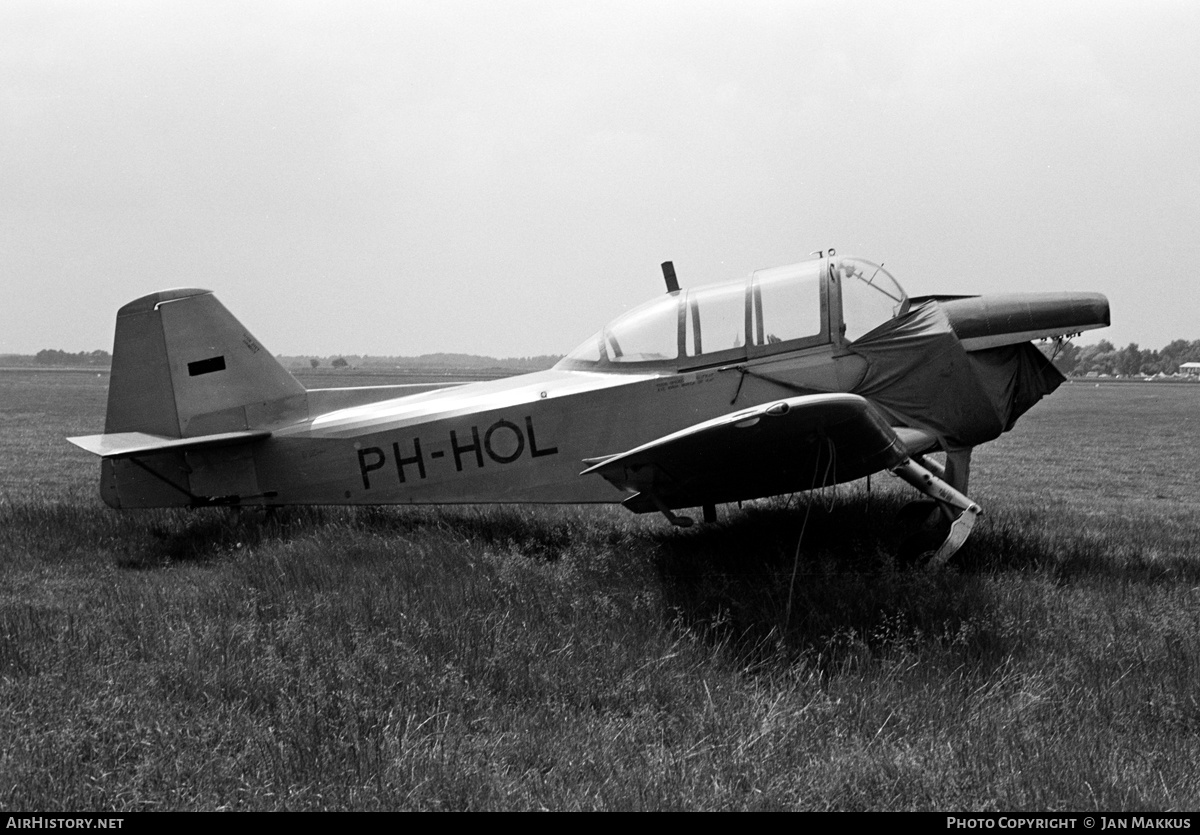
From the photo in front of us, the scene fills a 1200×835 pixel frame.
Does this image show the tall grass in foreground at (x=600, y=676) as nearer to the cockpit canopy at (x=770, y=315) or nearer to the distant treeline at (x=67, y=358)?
the cockpit canopy at (x=770, y=315)

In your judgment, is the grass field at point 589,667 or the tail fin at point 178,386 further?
the tail fin at point 178,386

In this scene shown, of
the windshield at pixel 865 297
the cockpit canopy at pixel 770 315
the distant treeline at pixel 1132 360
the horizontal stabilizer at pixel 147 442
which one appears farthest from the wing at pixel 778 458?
the distant treeline at pixel 1132 360

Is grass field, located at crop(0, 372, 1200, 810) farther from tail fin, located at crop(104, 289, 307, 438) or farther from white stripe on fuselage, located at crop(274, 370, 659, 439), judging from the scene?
tail fin, located at crop(104, 289, 307, 438)

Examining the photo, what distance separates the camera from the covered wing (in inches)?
195

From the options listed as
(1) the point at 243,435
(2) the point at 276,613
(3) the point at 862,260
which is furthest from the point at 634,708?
(1) the point at 243,435

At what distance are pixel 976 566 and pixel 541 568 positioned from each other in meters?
3.14

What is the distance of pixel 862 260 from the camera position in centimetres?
679

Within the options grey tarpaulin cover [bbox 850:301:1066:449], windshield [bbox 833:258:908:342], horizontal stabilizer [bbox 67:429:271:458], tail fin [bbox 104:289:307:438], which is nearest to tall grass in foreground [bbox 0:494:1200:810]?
horizontal stabilizer [bbox 67:429:271:458]

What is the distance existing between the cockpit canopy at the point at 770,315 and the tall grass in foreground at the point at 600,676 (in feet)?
4.99

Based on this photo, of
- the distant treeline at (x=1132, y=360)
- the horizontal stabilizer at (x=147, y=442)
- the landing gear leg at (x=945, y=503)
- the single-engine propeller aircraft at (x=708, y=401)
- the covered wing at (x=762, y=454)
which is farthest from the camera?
the distant treeline at (x=1132, y=360)

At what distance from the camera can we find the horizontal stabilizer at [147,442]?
7.08m

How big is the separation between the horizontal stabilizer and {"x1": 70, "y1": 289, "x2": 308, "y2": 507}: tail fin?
0.16m

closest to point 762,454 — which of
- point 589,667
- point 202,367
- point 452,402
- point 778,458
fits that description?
point 778,458

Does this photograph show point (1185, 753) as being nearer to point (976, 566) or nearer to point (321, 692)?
Answer: point (976, 566)
